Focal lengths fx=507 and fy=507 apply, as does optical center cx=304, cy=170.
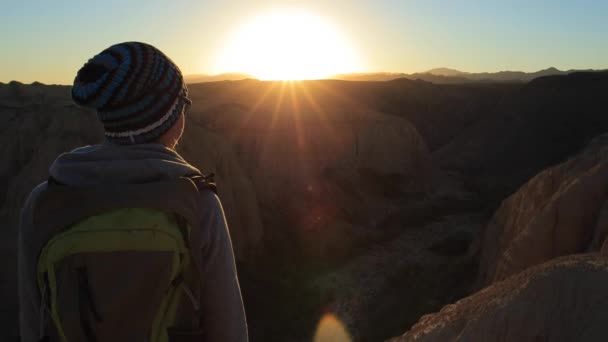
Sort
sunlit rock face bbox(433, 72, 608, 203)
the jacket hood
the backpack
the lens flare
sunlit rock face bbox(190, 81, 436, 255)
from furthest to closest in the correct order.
A: sunlit rock face bbox(433, 72, 608, 203)
sunlit rock face bbox(190, 81, 436, 255)
the lens flare
the jacket hood
the backpack

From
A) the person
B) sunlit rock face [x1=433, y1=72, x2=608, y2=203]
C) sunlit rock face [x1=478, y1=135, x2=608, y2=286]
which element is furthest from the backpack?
sunlit rock face [x1=433, y1=72, x2=608, y2=203]

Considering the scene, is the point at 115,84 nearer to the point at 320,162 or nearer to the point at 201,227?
the point at 201,227

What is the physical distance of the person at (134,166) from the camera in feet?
5.07

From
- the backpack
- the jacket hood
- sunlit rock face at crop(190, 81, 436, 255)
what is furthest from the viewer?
sunlit rock face at crop(190, 81, 436, 255)

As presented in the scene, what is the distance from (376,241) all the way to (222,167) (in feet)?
21.1

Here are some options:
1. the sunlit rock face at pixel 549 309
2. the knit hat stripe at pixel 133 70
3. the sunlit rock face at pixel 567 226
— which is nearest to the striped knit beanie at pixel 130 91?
the knit hat stripe at pixel 133 70

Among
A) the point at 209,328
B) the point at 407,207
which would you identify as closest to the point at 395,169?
the point at 407,207

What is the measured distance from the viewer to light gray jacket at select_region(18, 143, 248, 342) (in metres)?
1.54

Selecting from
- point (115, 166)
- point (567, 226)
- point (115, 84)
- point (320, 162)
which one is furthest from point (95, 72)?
point (320, 162)

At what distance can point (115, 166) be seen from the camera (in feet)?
5.06

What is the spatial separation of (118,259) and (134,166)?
0.29m

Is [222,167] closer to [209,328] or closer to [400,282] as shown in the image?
[400,282]

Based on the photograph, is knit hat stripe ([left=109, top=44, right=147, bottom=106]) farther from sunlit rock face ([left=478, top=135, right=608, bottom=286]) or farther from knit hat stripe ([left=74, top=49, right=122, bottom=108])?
sunlit rock face ([left=478, top=135, right=608, bottom=286])

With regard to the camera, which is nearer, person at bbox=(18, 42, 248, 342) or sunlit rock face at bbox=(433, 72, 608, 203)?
person at bbox=(18, 42, 248, 342)
